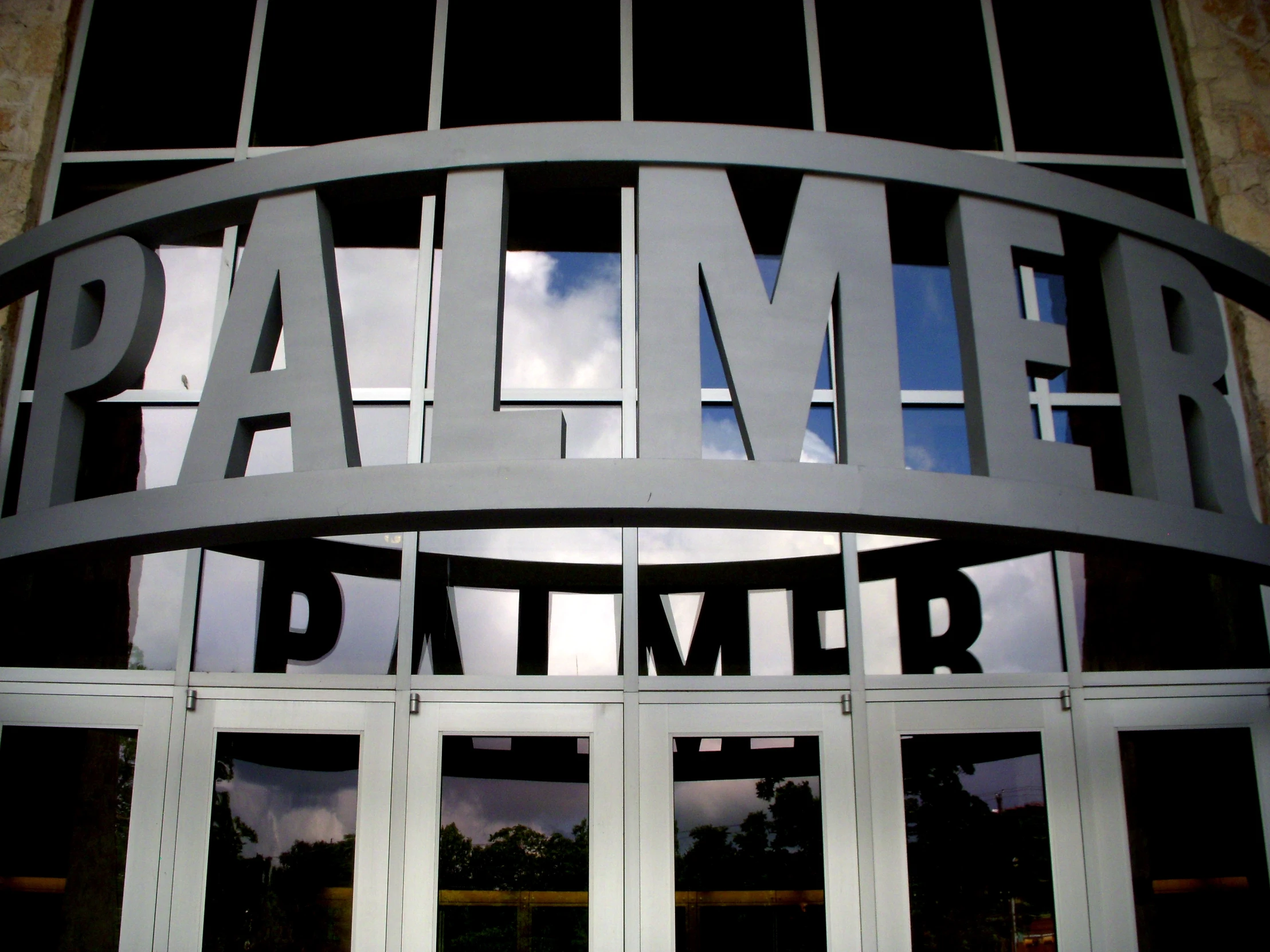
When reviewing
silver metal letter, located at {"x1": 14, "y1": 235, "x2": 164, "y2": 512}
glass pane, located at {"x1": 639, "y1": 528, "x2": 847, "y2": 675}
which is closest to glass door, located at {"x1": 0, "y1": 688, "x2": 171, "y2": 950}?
silver metal letter, located at {"x1": 14, "y1": 235, "x2": 164, "y2": 512}

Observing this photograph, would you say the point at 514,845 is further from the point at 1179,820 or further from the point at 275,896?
the point at 1179,820

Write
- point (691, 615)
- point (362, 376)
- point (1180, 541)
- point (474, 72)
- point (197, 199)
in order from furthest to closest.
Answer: point (474, 72) < point (362, 376) < point (691, 615) < point (197, 199) < point (1180, 541)

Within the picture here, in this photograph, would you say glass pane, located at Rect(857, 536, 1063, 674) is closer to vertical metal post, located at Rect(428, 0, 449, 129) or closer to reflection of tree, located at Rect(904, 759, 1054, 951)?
reflection of tree, located at Rect(904, 759, 1054, 951)

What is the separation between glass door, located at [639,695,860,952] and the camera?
4.37 metres

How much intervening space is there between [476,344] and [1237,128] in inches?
208

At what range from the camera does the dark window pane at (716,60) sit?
5996 millimetres

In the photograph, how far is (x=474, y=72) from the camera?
599 centimetres

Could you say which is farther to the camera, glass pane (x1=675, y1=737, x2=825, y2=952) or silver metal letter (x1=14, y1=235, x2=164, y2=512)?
glass pane (x1=675, y1=737, x2=825, y2=952)

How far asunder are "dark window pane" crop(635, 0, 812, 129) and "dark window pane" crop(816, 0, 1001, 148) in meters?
0.24

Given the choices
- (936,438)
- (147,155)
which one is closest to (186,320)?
(147,155)

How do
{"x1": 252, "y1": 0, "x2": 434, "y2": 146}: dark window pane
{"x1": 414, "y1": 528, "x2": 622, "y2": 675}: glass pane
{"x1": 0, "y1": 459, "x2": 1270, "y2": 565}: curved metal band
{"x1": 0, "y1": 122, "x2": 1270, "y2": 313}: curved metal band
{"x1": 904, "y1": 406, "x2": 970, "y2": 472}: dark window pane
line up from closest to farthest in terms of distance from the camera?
1. {"x1": 0, "y1": 459, "x2": 1270, "y2": 565}: curved metal band
2. {"x1": 0, "y1": 122, "x2": 1270, "y2": 313}: curved metal band
3. {"x1": 414, "y1": 528, "x2": 622, "y2": 675}: glass pane
4. {"x1": 904, "y1": 406, "x2": 970, "y2": 472}: dark window pane
5. {"x1": 252, "y1": 0, "x2": 434, "y2": 146}: dark window pane

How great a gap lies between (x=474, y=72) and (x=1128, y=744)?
5.38m

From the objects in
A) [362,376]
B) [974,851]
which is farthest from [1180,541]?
[362,376]

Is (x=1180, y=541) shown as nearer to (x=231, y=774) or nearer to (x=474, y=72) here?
(x=231, y=774)
